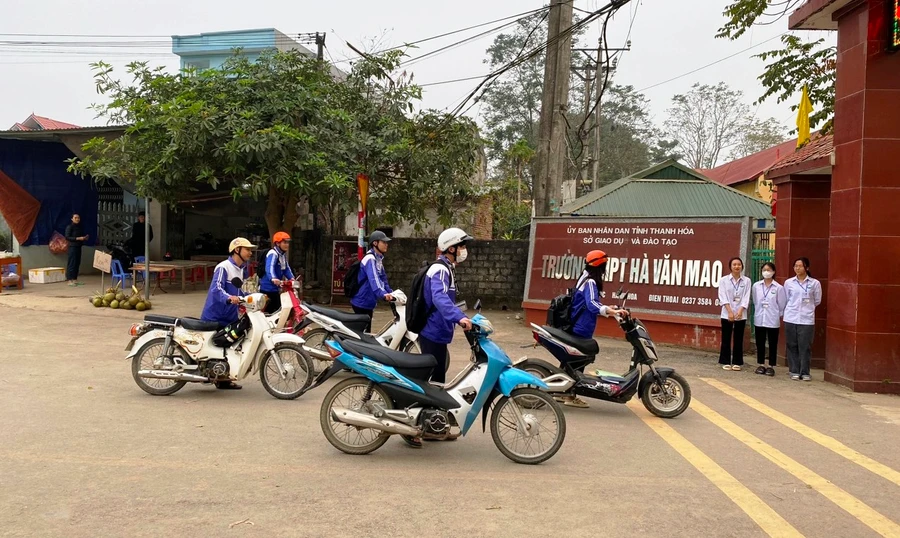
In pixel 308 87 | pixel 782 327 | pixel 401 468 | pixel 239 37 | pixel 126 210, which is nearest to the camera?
pixel 401 468

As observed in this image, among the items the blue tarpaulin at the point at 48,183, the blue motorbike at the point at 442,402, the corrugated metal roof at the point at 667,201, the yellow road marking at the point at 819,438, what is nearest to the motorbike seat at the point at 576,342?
the blue motorbike at the point at 442,402

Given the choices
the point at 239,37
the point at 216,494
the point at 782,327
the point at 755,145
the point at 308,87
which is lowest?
the point at 216,494

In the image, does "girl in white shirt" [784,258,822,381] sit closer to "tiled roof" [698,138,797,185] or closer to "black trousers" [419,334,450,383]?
"black trousers" [419,334,450,383]

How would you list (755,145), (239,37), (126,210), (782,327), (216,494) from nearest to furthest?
(216,494) < (782,327) < (126,210) < (239,37) < (755,145)

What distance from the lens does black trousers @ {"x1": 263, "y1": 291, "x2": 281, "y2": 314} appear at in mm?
9734

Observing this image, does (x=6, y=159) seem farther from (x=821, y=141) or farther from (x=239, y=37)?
(x=239, y=37)

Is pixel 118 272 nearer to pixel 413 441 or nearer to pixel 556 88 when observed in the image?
pixel 556 88

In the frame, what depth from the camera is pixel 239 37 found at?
42031mm

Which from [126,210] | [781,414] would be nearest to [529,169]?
[126,210]

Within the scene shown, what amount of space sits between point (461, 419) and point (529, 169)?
38354 mm

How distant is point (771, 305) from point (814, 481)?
5.25m

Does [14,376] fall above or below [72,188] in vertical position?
below

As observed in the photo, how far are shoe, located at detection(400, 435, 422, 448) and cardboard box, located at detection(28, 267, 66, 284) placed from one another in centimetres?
1500

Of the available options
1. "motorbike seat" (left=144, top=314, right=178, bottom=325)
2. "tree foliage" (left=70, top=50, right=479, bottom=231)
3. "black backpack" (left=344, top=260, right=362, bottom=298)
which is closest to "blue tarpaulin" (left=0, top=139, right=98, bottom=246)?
"tree foliage" (left=70, top=50, right=479, bottom=231)
